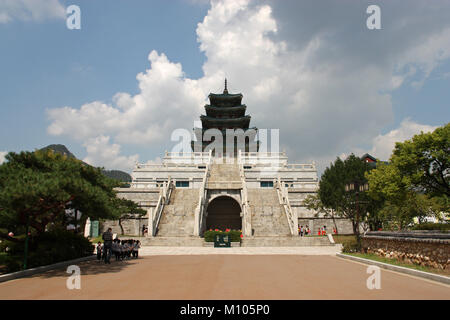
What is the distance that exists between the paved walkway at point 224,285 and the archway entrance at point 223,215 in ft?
95.2

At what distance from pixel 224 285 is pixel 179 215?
21638 millimetres

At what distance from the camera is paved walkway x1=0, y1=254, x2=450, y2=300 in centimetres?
765

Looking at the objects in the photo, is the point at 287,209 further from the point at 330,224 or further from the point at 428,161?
the point at 428,161

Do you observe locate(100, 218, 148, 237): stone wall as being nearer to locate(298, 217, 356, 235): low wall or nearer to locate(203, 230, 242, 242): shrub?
locate(203, 230, 242, 242): shrub

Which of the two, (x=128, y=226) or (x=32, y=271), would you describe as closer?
(x=32, y=271)

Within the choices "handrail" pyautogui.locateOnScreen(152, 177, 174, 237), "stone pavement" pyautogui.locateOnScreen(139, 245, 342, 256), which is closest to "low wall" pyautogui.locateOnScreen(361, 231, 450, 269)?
"stone pavement" pyautogui.locateOnScreen(139, 245, 342, 256)

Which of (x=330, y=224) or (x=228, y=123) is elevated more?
(x=228, y=123)

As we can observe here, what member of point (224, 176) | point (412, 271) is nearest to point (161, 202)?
point (224, 176)

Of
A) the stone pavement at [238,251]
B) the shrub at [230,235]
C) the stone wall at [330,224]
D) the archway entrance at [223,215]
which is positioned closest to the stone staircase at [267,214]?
the shrub at [230,235]

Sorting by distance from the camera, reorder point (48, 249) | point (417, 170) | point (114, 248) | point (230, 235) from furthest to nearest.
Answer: point (230, 235) < point (417, 170) < point (114, 248) < point (48, 249)

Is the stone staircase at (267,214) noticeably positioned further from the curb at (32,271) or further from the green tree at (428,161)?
the curb at (32,271)

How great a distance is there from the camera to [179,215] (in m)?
30.0

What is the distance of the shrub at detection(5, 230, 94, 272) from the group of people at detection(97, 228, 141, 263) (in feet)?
3.41
